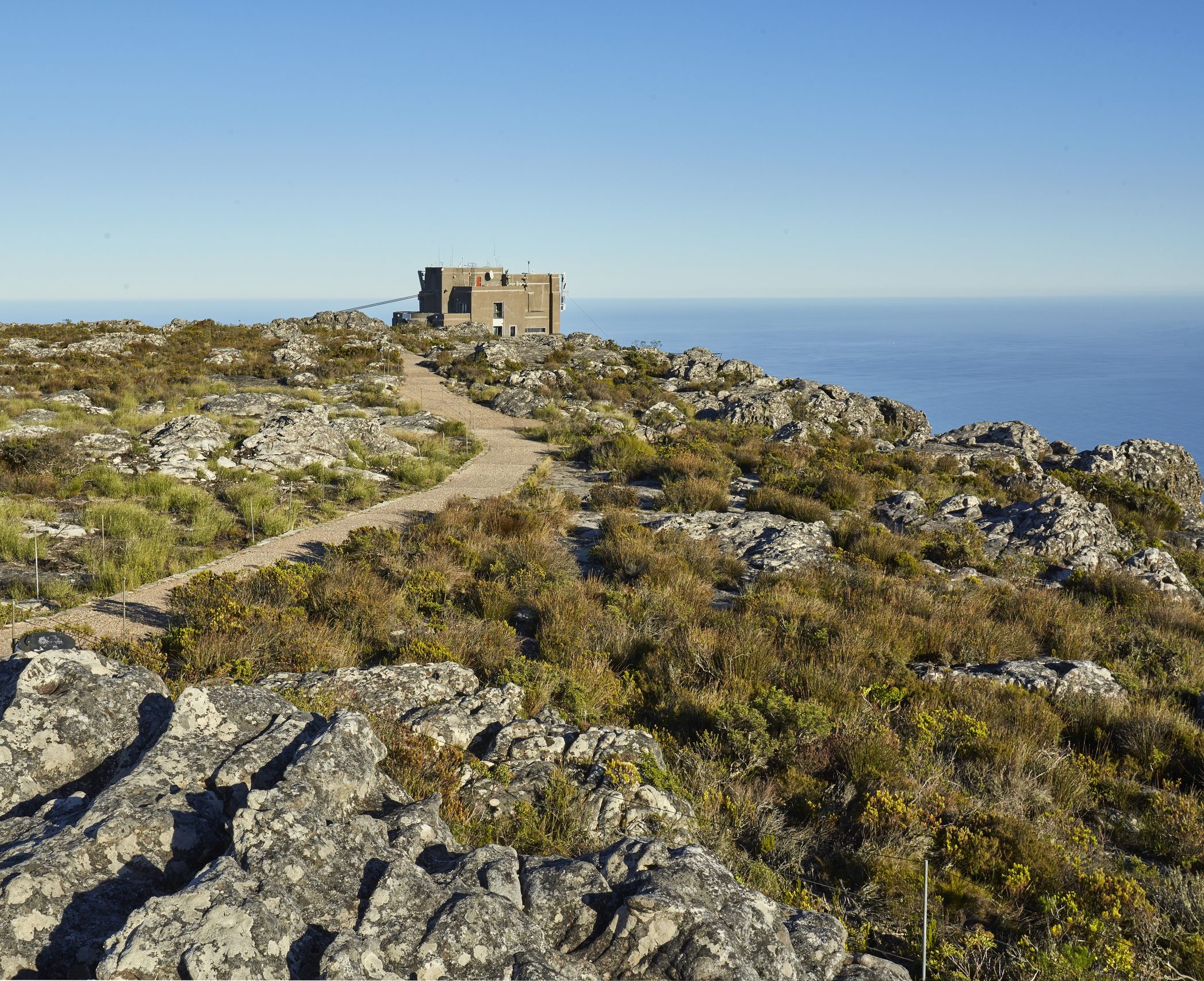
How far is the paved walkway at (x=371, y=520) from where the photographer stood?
8.12 meters

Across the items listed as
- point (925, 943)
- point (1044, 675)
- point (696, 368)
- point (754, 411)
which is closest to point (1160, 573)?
point (1044, 675)

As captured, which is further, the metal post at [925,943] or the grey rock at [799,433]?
the grey rock at [799,433]

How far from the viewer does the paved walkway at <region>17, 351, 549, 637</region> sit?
320 inches

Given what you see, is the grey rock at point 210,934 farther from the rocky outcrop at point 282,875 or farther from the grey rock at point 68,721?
the grey rock at point 68,721

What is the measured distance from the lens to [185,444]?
16.0 meters

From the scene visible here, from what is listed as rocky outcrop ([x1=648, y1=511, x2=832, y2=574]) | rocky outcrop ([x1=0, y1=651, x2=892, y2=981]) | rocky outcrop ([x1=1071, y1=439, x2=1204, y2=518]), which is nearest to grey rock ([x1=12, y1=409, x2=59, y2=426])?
rocky outcrop ([x1=648, y1=511, x2=832, y2=574])

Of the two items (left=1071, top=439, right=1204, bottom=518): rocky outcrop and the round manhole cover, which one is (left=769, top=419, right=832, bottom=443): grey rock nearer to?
(left=1071, top=439, right=1204, bottom=518): rocky outcrop

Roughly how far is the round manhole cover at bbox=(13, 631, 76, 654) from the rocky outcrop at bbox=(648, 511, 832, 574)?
8179 mm

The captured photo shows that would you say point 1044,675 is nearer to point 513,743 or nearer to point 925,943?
point 925,943

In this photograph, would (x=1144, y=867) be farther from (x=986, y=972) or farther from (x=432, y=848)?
(x=432, y=848)

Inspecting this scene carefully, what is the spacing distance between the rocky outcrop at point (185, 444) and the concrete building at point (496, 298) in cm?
4797

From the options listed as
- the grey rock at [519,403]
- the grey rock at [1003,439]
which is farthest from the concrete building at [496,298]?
the grey rock at [1003,439]

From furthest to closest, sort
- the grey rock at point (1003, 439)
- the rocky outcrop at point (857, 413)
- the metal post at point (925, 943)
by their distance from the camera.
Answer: the rocky outcrop at point (857, 413)
the grey rock at point (1003, 439)
the metal post at point (925, 943)

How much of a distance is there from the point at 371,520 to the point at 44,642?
7031 mm
